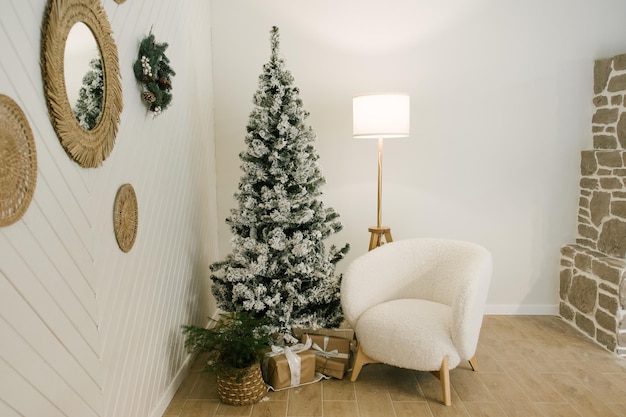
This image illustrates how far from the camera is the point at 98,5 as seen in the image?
5.52 feet

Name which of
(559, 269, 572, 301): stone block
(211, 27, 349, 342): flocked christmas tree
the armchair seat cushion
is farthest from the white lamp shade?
(559, 269, 572, 301): stone block

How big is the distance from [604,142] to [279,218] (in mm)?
2553

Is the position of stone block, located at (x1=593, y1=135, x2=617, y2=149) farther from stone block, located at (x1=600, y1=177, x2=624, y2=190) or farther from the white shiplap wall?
the white shiplap wall

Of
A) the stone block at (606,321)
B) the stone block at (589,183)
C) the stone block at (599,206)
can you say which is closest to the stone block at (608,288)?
the stone block at (606,321)

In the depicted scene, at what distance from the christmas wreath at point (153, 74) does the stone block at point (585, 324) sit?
10.4ft

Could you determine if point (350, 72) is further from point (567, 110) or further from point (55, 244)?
point (55, 244)

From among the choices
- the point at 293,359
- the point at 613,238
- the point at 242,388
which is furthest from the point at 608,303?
the point at 242,388

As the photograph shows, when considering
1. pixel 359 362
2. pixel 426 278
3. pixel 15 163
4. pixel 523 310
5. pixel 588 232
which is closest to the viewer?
pixel 15 163

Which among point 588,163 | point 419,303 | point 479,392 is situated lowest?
point 479,392

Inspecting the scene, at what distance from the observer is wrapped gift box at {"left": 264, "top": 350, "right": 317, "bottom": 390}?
8.39ft

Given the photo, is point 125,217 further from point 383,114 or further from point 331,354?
point 383,114

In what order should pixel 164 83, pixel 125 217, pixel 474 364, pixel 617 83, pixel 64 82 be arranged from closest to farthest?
pixel 64 82
pixel 125 217
pixel 164 83
pixel 474 364
pixel 617 83

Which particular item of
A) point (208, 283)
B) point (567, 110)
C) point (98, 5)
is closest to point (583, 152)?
point (567, 110)

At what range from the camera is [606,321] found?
9.91 feet
